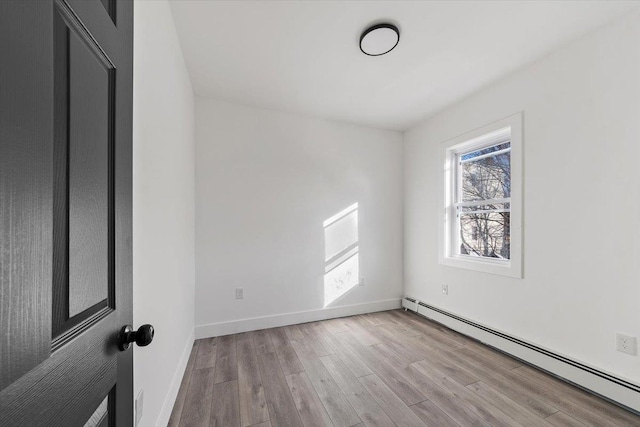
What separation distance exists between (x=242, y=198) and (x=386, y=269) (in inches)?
84.8

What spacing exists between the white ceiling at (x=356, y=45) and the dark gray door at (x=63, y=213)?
1383 mm

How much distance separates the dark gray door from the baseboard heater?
9.00ft

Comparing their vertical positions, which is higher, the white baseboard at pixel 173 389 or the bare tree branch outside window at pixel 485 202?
the bare tree branch outside window at pixel 485 202

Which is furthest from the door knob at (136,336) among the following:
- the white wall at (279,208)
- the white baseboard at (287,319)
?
the white baseboard at (287,319)

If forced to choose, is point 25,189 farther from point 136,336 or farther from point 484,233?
point 484,233

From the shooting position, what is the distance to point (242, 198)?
2951mm

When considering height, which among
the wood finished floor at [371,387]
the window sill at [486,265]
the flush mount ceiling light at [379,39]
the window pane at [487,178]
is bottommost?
the wood finished floor at [371,387]

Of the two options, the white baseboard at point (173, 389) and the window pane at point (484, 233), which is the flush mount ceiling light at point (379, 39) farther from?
the white baseboard at point (173, 389)

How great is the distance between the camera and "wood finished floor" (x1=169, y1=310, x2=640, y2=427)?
1625 millimetres

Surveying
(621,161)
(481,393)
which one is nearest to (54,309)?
(481,393)

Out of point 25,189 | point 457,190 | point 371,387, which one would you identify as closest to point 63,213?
point 25,189

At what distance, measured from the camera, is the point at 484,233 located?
2.80m

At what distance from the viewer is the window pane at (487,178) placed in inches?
102

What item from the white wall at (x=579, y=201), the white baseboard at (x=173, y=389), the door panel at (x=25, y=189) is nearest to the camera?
the door panel at (x=25, y=189)
